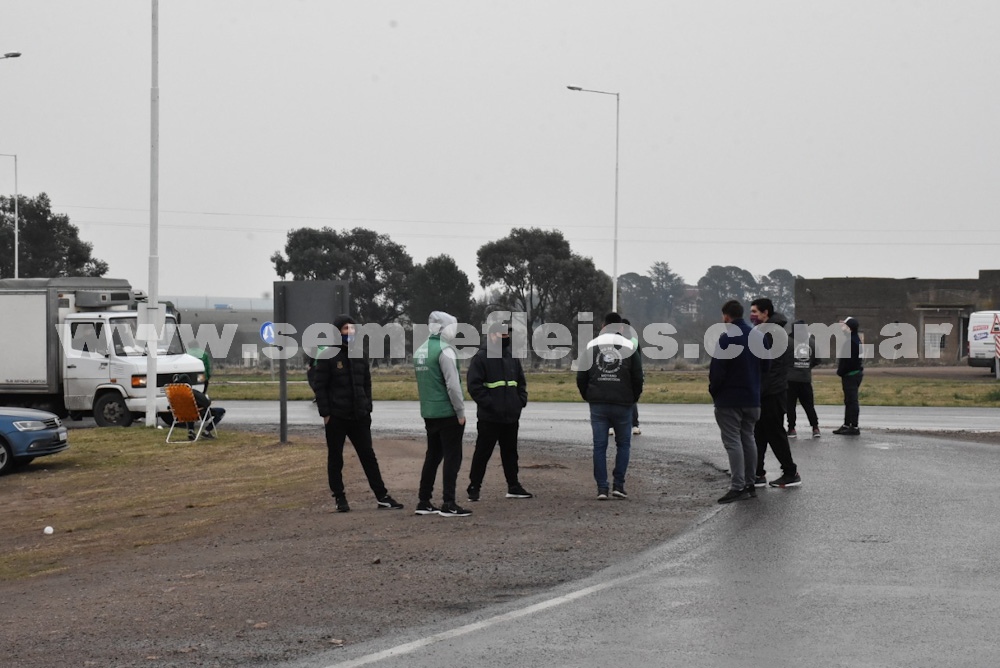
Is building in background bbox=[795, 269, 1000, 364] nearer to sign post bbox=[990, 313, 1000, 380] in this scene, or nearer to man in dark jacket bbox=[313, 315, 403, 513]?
sign post bbox=[990, 313, 1000, 380]

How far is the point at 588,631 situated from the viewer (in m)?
7.27

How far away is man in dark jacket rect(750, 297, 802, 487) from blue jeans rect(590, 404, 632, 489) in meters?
1.63

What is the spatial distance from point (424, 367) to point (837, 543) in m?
4.34

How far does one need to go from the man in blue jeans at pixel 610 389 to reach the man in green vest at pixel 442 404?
1477 mm

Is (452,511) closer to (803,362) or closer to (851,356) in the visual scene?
(803,362)

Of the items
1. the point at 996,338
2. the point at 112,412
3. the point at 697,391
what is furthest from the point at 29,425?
the point at 996,338

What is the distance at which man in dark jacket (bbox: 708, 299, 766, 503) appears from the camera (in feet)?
42.7

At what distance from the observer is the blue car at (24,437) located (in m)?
18.2

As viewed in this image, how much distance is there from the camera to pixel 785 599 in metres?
8.07

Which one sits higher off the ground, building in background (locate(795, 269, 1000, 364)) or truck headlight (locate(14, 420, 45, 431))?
building in background (locate(795, 269, 1000, 364))

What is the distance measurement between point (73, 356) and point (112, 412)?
1.41 metres

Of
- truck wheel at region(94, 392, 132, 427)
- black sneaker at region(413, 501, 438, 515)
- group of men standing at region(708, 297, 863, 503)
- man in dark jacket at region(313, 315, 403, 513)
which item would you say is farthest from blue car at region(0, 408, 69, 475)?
group of men standing at region(708, 297, 863, 503)

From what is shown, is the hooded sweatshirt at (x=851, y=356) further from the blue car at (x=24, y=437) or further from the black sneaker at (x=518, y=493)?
the blue car at (x=24, y=437)

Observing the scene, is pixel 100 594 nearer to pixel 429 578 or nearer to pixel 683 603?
pixel 429 578
